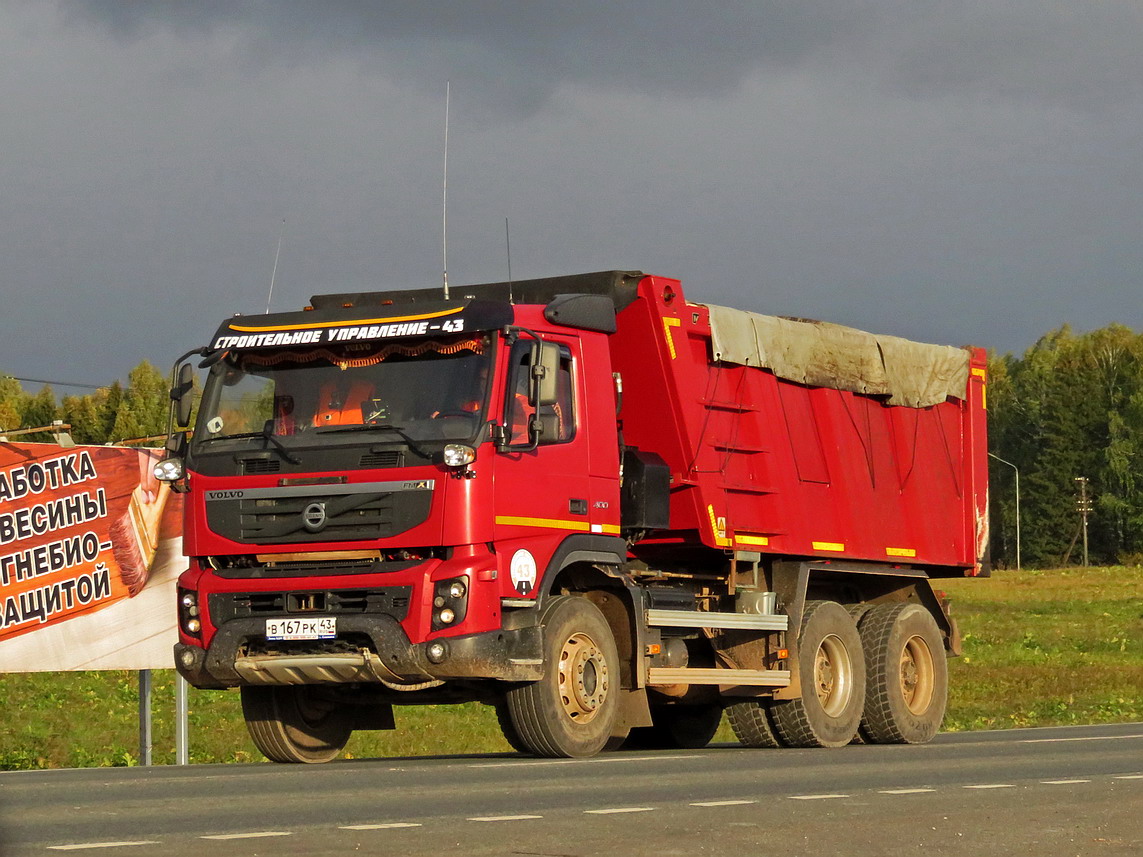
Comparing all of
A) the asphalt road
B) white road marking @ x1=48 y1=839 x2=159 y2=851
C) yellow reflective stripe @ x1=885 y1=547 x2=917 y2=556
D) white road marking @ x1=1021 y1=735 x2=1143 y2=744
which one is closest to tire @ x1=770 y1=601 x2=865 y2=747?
yellow reflective stripe @ x1=885 y1=547 x2=917 y2=556

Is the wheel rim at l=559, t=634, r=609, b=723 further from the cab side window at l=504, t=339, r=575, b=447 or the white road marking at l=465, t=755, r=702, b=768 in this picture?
the cab side window at l=504, t=339, r=575, b=447

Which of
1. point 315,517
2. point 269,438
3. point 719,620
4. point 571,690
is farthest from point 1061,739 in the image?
point 269,438

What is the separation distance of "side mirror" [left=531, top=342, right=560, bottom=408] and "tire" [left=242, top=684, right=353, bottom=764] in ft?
9.94

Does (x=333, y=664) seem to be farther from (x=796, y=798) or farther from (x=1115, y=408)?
(x=1115, y=408)

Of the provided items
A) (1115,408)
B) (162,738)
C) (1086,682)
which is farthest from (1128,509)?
(162,738)

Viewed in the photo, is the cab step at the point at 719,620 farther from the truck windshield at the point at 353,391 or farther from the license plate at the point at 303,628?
the license plate at the point at 303,628

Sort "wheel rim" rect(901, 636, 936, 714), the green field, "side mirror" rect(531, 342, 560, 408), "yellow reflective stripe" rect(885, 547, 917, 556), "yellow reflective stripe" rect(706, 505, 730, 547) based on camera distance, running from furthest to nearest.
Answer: the green field, "wheel rim" rect(901, 636, 936, 714), "yellow reflective stripe" rect(885, 547, 917, 556), "yellow reflective stripe" rect(706, 505, 730, 547), "side mirror" rect(531, 342, 560, 408)

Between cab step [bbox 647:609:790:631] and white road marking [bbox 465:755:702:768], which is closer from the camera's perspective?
white road marking [bbox 465:755:702:768]

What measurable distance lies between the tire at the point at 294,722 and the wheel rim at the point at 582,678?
2057 millimetres

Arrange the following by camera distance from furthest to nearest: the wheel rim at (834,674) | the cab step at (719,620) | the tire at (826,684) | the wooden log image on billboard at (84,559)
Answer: the wooden log image on billboard at (84,559), the wheel rim at (834,674), the tire at (826,684), the cab step at (719,620)

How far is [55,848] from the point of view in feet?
25.3

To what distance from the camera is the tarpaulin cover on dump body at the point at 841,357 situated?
16750 mm

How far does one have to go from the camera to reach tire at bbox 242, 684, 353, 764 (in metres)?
14.7

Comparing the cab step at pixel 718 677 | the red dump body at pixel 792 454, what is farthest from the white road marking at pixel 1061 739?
the cab step at pixel 718 677
